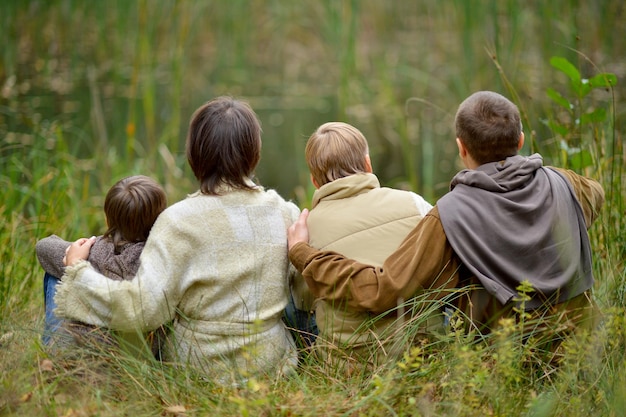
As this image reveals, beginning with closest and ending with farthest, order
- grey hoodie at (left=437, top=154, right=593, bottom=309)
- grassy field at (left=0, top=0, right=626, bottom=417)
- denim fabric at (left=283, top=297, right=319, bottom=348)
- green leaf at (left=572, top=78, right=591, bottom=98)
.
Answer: grassy field at (left=0, top=0, right=626, bottom=417), grey hoodie at (left=437, top=154, right=593, bottom=309), denim fabric at (left=283, top=297, right=319, bottom=348), green leaf at (left=572, top=78, right=591, bottom=98)

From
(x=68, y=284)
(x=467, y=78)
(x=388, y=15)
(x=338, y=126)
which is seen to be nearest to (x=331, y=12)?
(x=467, y=78)

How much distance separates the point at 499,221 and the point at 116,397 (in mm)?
1075

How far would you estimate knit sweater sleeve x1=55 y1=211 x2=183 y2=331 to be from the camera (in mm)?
2170

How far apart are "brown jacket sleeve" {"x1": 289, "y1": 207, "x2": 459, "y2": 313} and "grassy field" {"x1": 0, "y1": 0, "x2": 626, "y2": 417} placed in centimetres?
17

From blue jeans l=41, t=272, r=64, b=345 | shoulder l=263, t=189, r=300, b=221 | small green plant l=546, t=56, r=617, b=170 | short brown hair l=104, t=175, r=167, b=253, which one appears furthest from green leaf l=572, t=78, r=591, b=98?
blue jeans l=41, t=272, r=64, b=345

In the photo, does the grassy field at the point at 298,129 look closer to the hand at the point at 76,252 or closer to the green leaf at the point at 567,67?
the green leaf at the point at 567,67

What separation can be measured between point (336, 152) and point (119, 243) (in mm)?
661

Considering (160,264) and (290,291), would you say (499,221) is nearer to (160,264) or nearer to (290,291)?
(290,291)

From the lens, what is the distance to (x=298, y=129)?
651 cm

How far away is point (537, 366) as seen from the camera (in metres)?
2.26

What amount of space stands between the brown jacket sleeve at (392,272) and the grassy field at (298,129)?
0.55 feet

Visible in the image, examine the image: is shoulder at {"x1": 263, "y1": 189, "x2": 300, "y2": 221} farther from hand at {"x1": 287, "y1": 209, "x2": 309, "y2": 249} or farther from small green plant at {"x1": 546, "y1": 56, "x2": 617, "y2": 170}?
small green plant at {"x1": 546, "y1": 56, "x2": 617, "y2": 170}

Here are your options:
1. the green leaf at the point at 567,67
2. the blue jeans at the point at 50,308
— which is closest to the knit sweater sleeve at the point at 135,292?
the blue jeans at the point at 50,308

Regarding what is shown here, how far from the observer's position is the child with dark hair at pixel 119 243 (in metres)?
2.30
